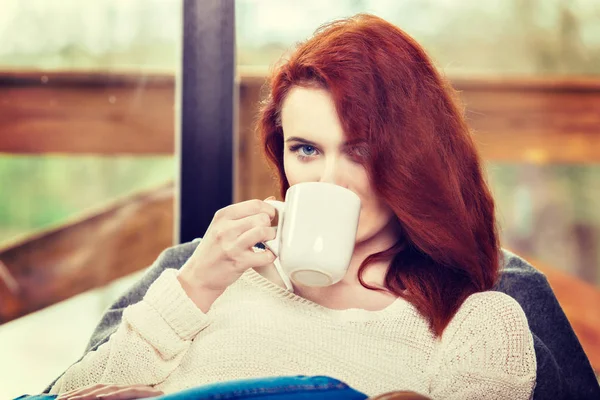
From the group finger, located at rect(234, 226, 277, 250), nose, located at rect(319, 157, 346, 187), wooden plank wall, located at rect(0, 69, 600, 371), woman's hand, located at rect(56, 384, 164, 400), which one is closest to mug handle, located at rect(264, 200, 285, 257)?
finger, located at rect(234, 226, 277, 250)

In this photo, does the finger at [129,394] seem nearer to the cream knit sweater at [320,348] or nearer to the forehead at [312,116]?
the cream knit sweater at [320,348]

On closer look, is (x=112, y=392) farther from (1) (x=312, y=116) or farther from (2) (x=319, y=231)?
(1) (x=312, y=116)

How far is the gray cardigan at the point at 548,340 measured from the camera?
112 cm

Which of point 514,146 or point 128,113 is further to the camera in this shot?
point 514,146

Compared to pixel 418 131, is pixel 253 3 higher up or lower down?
higher up

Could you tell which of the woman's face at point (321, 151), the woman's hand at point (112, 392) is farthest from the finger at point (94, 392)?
the woman's face at point (321, 151)

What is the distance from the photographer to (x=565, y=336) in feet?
3.87

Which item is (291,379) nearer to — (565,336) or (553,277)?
(565,336)

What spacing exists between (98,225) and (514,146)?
131 cm

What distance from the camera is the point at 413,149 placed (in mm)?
1064

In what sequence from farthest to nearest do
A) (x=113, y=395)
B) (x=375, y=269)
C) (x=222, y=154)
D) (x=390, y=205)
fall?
(x=222, y=154), (x=375, y=269), (x=390, y=205), (x=113, y=395)

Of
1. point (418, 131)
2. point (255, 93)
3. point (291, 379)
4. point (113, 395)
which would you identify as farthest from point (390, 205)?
point (255, 93)

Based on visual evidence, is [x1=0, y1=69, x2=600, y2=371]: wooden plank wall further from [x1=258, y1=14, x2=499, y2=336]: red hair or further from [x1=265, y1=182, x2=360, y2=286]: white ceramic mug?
[x1=265, y1=182, x2=360, y2=286]: white ceramic mug

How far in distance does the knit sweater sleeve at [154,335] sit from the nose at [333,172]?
10.7 inches
